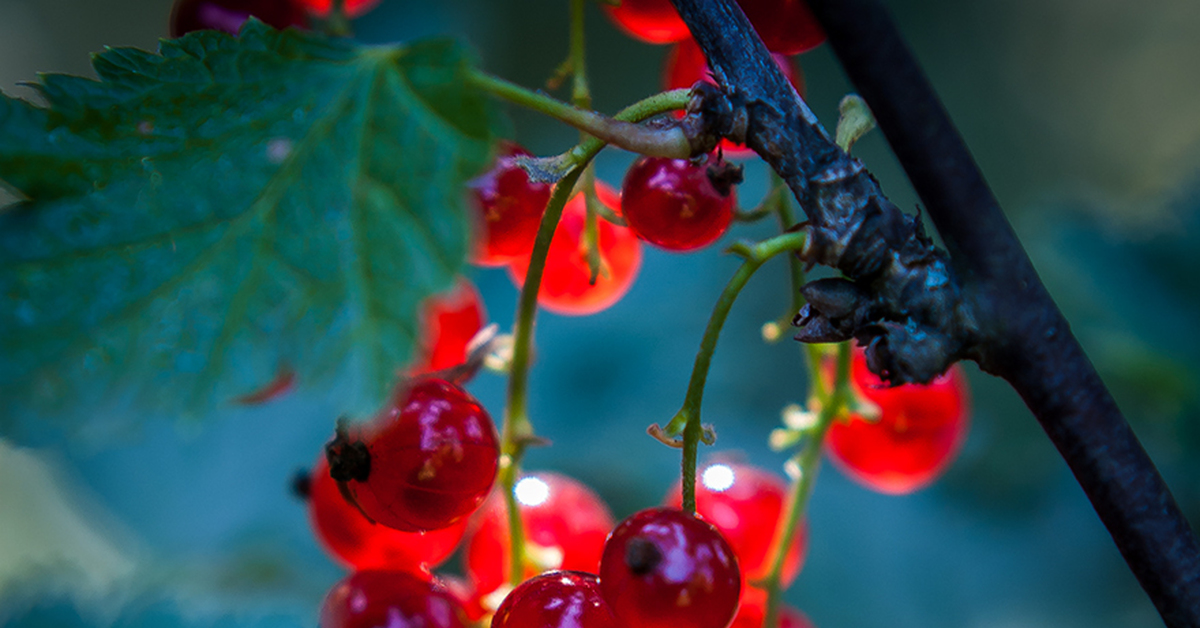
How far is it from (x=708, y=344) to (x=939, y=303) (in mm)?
76

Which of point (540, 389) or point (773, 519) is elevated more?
point (540, 389)

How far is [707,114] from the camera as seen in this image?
0.87 feet

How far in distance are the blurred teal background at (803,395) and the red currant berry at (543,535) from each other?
0.10m

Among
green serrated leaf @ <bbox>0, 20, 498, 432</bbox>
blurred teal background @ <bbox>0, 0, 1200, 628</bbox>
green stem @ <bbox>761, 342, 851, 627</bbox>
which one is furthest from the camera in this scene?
blurred teal background @ <bbox>0, 0, 1200, 628</bbox>

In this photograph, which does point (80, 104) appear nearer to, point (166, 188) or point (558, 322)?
point (166, 188)

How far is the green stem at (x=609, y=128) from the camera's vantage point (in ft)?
0.83

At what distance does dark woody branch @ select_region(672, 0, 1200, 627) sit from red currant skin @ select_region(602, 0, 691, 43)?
82 millimetres

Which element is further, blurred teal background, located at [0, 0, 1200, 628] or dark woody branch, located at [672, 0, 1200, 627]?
blurred teal background, located at [0, 0, 1200, 628]

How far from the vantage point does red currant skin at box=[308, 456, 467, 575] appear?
40 centimetres

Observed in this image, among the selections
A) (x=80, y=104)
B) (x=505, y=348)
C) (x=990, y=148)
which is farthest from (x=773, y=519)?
(x=990, y=148)

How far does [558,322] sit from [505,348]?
694 mm

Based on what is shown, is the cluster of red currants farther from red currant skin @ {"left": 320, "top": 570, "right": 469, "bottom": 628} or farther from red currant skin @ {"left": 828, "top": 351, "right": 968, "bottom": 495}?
red currant skin @ {"left": 828, "top": 351, "right": 968, "bottom": 495}

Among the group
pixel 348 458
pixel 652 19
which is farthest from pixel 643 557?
pixel 652 19

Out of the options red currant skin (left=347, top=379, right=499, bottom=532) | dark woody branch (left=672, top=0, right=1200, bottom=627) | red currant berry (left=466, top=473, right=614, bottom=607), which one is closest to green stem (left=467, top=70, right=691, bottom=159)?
dark woody branch (left=672, top=0, right=1200, bottom=627)
